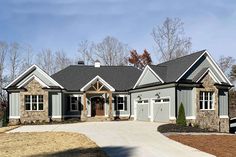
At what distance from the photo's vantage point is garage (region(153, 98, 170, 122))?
2897 centimetres

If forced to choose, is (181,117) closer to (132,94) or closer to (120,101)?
(132,94)

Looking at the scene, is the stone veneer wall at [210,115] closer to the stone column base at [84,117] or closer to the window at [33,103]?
the stone column base at [84,117]

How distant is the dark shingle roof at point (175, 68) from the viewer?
96.5 feet

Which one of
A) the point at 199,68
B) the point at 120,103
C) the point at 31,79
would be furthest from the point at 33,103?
the point at 199,68

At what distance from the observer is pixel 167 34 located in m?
58.1

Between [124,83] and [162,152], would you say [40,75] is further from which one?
[162,152]

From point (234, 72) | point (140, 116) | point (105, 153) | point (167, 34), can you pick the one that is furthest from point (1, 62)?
point (105, 153)

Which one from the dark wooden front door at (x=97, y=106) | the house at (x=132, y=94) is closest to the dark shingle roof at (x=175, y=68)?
the house at (x=132, y=94)

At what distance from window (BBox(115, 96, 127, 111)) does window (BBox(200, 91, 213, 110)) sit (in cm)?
993

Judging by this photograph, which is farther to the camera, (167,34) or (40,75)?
(167,34)

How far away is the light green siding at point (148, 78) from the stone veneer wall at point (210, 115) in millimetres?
4260

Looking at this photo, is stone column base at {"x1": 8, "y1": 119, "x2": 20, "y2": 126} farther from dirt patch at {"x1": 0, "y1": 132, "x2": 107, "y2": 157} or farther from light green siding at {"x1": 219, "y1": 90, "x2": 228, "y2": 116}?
light green siding at {"x1": 219, "y1": 90, "x2": 228, "y2": 116}

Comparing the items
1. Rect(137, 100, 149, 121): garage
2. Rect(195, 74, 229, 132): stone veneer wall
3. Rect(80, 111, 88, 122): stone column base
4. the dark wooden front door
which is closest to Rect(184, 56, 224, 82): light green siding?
Rect(195, 74, 229, 132): stone veneer wall

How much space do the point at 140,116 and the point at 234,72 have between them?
83.3 feet
